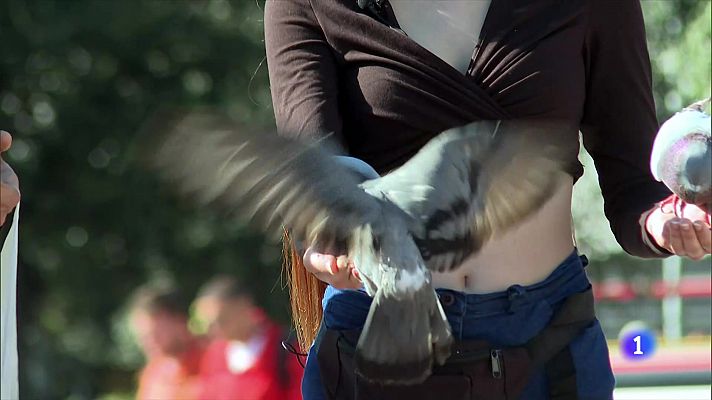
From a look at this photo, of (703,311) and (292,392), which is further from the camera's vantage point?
(703,311)

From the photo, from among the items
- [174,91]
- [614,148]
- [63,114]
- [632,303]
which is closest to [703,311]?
[632,303]

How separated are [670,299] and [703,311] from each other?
684 millimetres

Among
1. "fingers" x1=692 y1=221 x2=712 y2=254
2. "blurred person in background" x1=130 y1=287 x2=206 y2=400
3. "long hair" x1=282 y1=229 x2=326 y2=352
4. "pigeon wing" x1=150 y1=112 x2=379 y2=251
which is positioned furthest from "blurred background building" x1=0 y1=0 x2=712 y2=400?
"fingers" x1=692 y1=221 x2=712 y2=254

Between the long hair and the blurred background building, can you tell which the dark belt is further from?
the blurred background building

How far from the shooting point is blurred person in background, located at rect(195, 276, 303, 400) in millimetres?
3771

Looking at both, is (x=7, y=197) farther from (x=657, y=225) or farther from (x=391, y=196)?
(x=657, y=225)

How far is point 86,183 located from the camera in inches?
333

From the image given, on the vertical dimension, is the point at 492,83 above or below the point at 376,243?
above

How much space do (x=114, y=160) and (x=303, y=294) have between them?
6831mm

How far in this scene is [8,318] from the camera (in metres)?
1.86

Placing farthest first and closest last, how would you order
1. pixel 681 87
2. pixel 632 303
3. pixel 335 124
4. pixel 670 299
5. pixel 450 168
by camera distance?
1. pixel 632 303
2. pixel 670 299
3. pixel 681 87
4. pixel 335 124
5. pixel 450 168

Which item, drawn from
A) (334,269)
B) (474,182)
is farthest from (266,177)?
(474,182)

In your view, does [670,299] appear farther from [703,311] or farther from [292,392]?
[292,392]

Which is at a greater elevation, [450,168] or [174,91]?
[450,168]
